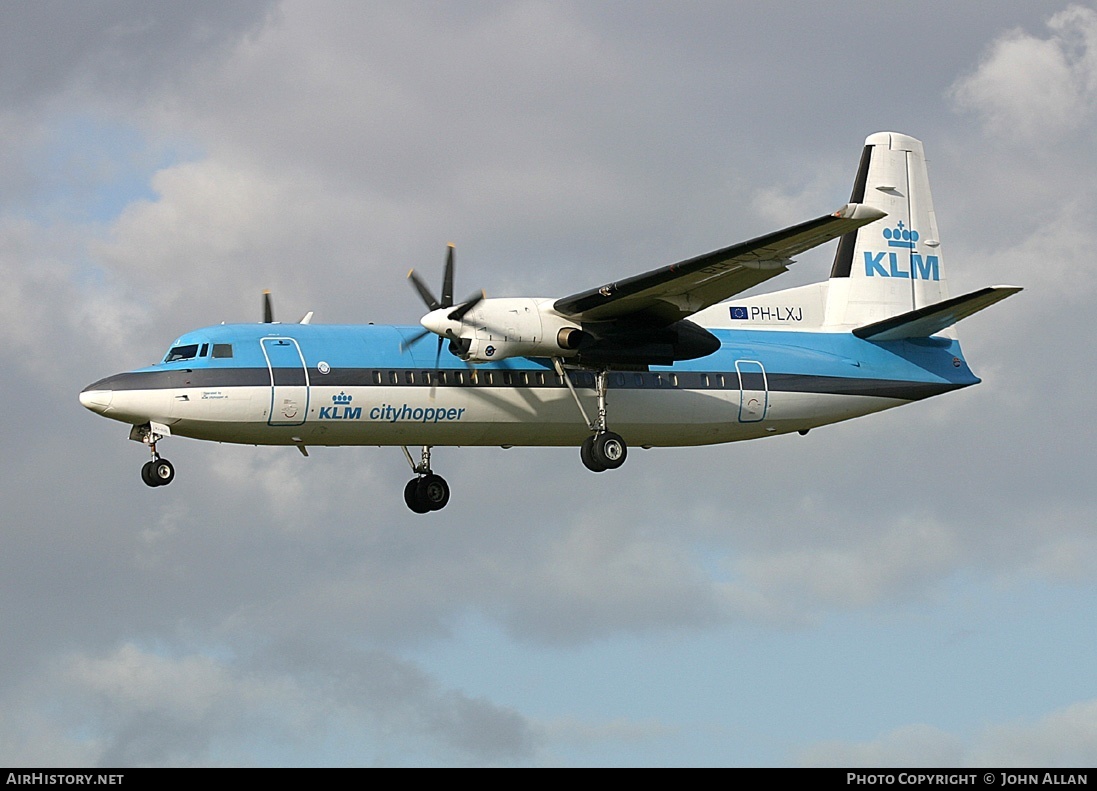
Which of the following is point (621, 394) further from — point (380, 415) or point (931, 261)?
point (931, 261)

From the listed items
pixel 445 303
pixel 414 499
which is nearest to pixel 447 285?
pixel 445 303

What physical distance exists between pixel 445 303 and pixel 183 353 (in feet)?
14.9

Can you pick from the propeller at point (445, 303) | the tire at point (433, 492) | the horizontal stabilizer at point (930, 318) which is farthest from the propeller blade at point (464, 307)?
the horizontal stabilizer at point (930, 318)

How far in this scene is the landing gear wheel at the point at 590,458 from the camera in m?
28.0

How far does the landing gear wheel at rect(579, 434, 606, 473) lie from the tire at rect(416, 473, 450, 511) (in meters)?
3.41

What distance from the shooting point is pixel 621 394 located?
93.7 feet

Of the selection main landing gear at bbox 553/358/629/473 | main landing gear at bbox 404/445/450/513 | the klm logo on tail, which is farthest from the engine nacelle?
the klm logo on tail

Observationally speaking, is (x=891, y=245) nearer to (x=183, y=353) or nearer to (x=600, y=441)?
(x=600, y=441)

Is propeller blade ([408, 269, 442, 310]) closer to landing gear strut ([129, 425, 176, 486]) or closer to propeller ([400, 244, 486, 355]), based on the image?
propeller ([400, 244, 486, 355])

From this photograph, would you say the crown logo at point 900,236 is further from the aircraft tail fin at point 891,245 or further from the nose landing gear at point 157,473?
the nose landing gear at point 157,473

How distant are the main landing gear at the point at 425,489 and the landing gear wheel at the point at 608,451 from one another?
374cm

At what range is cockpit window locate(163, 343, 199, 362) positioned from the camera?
86.1ft
